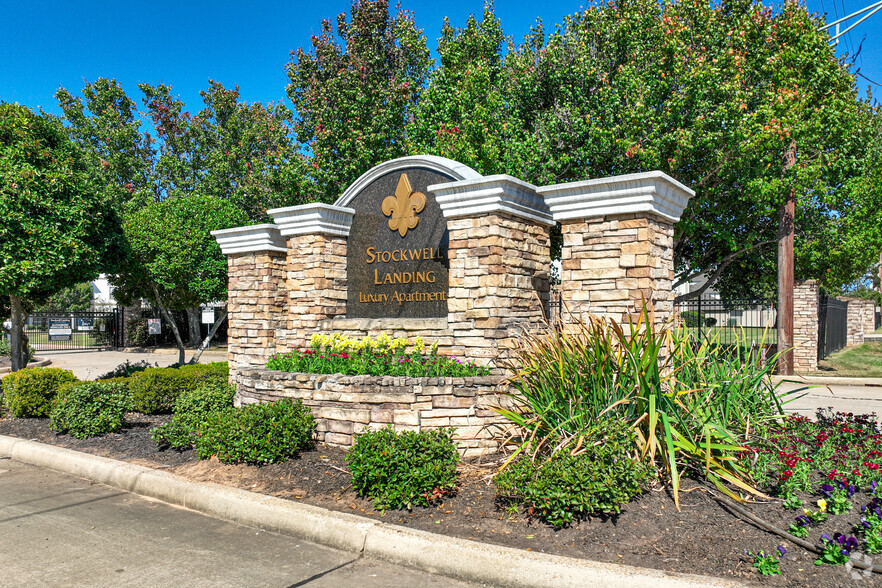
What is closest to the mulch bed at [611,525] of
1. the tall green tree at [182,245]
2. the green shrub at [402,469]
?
the green shrub at [402,469]

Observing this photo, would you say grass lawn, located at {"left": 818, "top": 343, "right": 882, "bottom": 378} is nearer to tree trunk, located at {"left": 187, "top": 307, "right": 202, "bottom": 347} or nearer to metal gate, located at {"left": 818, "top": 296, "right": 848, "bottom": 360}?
metal gate, located at {"left": 818, "top": 296, "right": 848, "bottom": 360}

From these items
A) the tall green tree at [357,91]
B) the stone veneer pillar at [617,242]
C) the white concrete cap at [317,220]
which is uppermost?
the tall green tree at [357,91]

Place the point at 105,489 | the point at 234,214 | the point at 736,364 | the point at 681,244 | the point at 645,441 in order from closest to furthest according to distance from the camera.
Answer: the point at 645,441
the point at 736,364
the point at 105,489
the point at 234,214
the point at 681,244

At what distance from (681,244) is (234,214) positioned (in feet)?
39.6

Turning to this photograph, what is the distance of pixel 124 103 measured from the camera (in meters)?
28.2

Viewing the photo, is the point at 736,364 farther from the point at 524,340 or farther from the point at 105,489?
the point at 105,489

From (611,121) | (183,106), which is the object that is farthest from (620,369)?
(183,106)

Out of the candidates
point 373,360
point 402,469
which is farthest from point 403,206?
point 402,469

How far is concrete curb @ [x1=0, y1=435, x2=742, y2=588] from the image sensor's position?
141 inches

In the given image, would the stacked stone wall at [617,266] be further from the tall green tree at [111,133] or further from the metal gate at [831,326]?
the tall green tree at [111,133]

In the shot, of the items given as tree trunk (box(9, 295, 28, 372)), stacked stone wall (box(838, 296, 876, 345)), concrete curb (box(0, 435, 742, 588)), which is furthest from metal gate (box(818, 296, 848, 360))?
tree trunk (box(9, 295, 28, 372))

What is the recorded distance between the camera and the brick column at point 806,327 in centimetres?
1698

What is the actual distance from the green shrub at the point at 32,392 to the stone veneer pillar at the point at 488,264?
6405mm

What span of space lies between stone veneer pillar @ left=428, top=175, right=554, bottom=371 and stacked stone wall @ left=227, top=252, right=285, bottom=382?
3865mm
